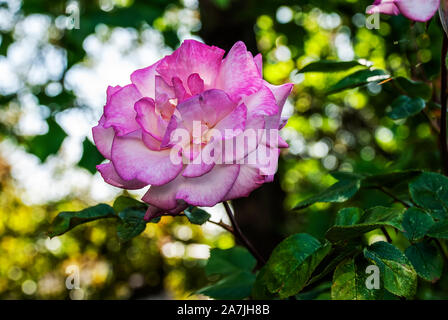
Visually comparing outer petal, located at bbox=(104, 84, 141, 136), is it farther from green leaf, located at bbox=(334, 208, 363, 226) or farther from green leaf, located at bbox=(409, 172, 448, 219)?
green leaf, located at bbox=(409, 172, 448, 219)

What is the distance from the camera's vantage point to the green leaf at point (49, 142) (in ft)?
4.65

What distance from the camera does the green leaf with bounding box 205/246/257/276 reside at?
879 millimetres

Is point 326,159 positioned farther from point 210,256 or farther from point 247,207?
point 210,256

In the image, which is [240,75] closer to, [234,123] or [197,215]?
[234,123]

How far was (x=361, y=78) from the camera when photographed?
691mm

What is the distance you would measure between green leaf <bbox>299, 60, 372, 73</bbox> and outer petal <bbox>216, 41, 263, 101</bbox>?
0.87ft

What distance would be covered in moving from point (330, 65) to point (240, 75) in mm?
304

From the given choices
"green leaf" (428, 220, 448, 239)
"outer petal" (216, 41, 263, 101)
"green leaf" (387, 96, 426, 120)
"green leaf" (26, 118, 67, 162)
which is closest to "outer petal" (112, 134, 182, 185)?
"outer petal" (216, 41, 263, 101)

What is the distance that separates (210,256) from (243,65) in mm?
539

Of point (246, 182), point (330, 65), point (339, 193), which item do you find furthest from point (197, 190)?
point (330, 65)

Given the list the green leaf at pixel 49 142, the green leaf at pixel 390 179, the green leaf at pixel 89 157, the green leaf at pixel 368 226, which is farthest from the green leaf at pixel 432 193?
the green leaf at pixel 49 142

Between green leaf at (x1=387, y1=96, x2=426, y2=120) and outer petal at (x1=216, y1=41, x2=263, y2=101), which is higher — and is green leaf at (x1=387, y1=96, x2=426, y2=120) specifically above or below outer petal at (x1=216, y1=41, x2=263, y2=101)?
below
